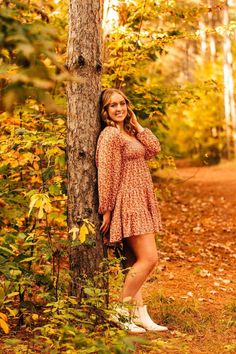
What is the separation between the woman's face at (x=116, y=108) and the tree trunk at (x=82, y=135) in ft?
0.53

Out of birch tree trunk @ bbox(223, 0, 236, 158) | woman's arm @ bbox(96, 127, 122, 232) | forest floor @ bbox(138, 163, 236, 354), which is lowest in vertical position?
forest floor @ bbox(138, 163, 236, 354)

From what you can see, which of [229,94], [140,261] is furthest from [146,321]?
[229,94]

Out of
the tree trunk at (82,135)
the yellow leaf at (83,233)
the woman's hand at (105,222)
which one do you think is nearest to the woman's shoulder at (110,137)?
the tree trunk at (82,135)

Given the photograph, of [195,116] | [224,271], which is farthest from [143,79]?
[195,116]

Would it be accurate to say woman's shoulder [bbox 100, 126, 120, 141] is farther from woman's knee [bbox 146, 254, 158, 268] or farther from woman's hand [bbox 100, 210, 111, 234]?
woman's knee [bbox 146, 254, 158, 268]

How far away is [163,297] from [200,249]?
3.38 m

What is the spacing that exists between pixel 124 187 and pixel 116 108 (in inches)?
26.2

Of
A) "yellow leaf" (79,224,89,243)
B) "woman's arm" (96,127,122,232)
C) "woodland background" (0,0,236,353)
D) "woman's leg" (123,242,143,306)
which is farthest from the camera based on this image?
"woman's leg" (123,242,143,306)

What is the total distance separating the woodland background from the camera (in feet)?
7.68

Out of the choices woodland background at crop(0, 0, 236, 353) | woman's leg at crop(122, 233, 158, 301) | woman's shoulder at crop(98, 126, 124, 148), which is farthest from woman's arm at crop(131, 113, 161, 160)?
woman's leg at crop(122, 233, 158, 301)

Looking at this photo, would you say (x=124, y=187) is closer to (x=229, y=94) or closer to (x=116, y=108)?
(x=116, y=108)

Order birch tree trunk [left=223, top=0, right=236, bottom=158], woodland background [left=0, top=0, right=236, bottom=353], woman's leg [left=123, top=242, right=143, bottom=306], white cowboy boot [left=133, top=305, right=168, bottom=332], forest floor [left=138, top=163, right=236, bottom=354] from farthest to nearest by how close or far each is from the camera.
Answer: birch tree trunk [left=223, top=0, right=236, bottom=158] → woman's leg [left=123, top=242, right=143, bottom=306] → white cowboy boot [left=133, top=305, right=168, bottom=332] → forest floor [left=138, top=163, right=236, bottom=354] → woodland background [left=0, top=0, right=236, bottom=353]

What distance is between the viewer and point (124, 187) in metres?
4.79

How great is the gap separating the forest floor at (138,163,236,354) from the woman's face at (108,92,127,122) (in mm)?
1836
